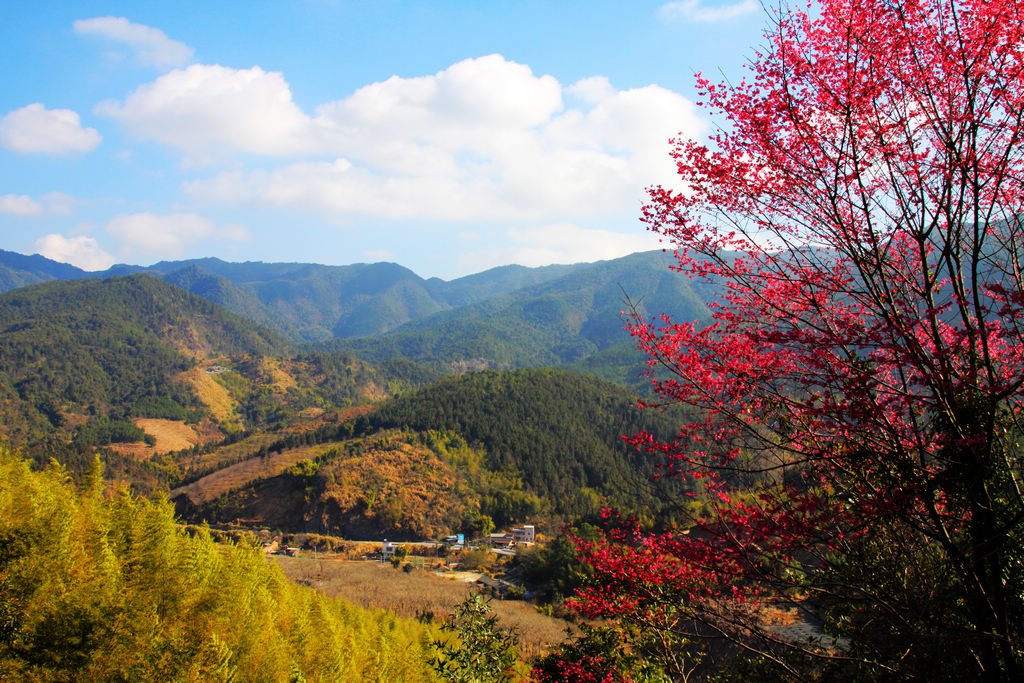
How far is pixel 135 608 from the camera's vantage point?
41.3 ft

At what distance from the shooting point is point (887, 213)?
470 centimetres

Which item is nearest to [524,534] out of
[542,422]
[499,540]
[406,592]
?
[499,540]

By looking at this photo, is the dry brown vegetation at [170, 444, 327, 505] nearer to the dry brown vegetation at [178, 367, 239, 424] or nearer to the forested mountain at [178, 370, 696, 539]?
the forested mountain at [178, 370, 696, 539]

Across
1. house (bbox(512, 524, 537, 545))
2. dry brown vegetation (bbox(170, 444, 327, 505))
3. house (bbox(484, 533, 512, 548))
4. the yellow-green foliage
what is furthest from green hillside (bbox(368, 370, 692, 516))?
the yellow-green foliage

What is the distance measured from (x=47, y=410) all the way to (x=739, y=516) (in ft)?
657

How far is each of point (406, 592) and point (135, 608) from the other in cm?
4002

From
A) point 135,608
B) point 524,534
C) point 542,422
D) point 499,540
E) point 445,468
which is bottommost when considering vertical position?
point 499,540

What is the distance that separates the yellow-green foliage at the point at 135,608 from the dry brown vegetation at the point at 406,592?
711 inches

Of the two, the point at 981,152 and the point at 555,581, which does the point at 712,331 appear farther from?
the point at 555,581

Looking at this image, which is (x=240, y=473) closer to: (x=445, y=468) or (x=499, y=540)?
(x=445, y=468)

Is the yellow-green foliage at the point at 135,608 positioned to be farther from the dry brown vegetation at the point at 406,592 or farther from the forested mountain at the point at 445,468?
the forested mountain at the point at 445,468

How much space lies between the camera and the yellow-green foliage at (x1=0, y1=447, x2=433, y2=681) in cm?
1159

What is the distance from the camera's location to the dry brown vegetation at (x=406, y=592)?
37406 millimetres

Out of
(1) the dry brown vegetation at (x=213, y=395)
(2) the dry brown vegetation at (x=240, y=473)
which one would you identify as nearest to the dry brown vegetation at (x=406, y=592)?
(2) the dry brown vegetation at (x=240, y=473)
